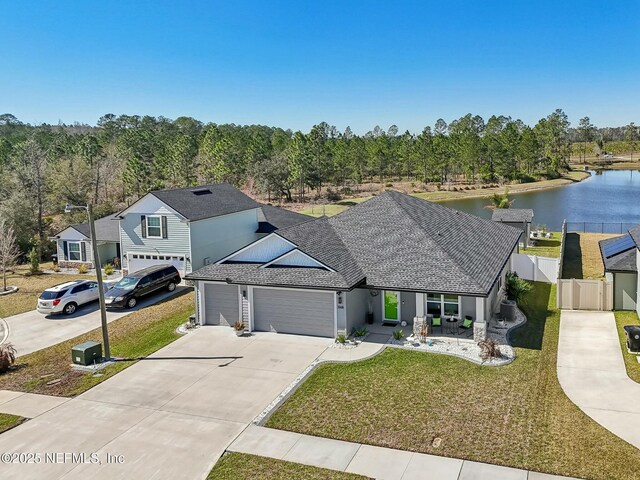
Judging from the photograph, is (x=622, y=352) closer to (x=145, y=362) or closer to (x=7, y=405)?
(x=145, y=362)

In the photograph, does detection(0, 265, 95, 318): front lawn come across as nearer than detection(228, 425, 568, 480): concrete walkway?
No

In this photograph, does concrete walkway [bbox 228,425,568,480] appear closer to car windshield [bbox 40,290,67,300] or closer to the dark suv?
the dark suv

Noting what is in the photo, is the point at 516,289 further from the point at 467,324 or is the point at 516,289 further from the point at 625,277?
the point at 467,324

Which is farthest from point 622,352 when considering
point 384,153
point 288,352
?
point 384,153

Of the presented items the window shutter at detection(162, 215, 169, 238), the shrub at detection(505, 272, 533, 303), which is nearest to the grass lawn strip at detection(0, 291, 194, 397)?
the window shutter at detection(162, 215, 169, 238)

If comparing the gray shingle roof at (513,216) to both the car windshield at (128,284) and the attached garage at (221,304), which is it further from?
the car windshield at (128,284)

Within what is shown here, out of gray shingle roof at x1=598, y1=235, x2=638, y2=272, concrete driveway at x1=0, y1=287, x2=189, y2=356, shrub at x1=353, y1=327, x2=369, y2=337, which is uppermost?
gray shingle roof at x1=598, y1=235, x2=638, y2=272

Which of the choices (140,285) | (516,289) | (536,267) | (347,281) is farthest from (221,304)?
(536,267)
